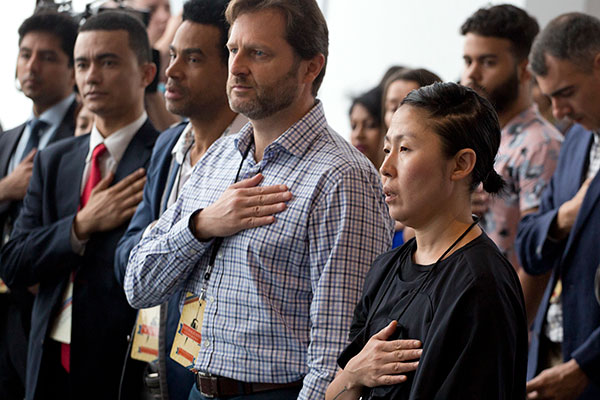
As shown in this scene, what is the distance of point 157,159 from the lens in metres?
2.65

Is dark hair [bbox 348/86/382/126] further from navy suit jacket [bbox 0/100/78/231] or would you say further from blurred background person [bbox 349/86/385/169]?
navy suit jacket [bbox 0/100/78/231]

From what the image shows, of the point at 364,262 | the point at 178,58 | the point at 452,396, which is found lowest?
the point at 452,396

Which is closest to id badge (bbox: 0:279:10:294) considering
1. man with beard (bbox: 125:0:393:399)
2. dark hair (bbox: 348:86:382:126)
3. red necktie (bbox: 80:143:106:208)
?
red necktie (bbox: 80:143:106:208)

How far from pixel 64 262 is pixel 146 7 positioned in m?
2.74

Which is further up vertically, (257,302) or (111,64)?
(111,64)

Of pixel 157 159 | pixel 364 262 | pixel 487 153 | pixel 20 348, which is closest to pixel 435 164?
pixel 487 153

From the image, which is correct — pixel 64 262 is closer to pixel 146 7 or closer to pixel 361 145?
pixel 361 145

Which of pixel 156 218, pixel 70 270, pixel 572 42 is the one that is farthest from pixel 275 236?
pixel 572 42

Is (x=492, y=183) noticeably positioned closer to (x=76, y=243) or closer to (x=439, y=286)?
(x=439, y=286)

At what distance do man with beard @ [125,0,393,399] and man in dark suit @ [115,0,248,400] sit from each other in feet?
1.40

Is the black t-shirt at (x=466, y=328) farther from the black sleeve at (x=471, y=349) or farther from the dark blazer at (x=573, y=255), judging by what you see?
the dark blazer at (x=573, y=255)

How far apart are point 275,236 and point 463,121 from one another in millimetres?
559

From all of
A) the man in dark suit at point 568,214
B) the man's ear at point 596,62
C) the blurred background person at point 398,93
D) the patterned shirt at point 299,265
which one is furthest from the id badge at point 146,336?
the man's ear at point 596,62

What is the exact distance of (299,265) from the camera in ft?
6.11
